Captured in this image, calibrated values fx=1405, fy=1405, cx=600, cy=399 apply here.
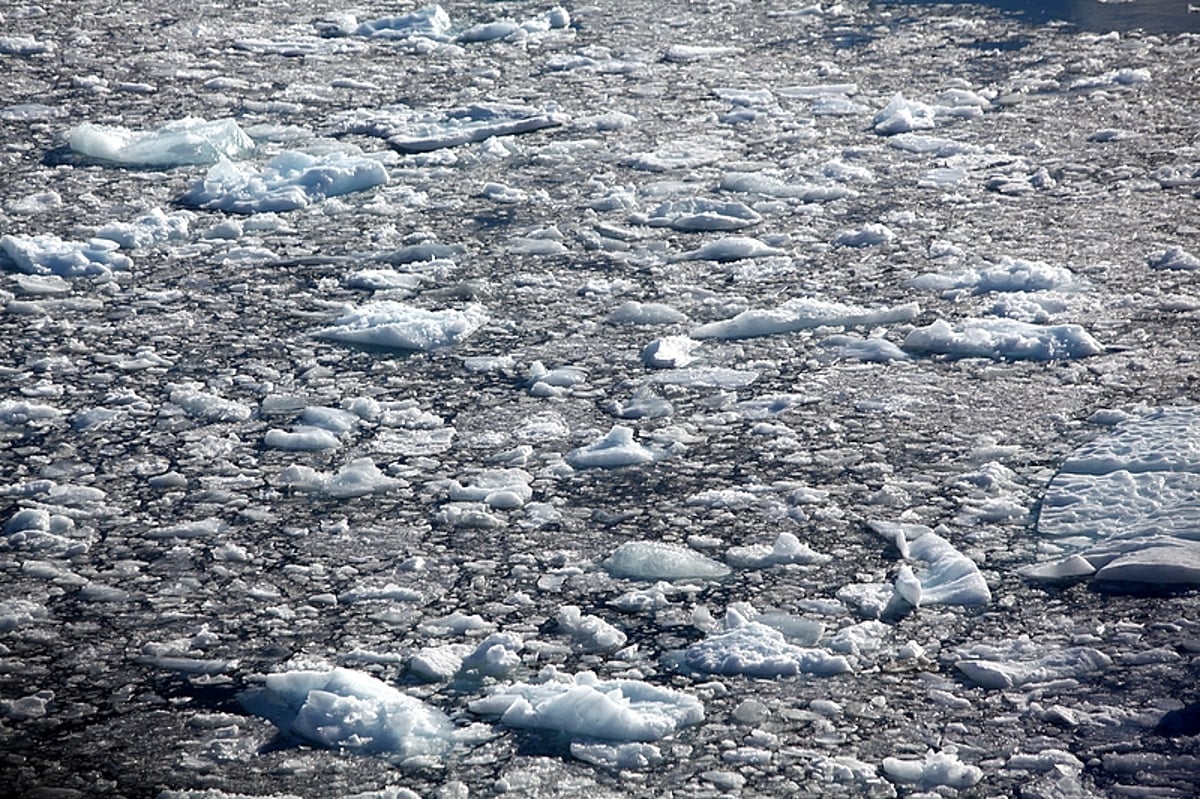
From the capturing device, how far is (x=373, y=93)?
6797 millimetres

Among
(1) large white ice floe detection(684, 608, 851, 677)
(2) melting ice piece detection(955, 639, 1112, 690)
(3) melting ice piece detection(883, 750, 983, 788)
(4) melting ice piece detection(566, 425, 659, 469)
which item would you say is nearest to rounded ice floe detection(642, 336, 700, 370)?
(4) melting ice piece detection(566, 425, 659, 469)

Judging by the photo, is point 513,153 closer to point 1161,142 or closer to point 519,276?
point 519,276

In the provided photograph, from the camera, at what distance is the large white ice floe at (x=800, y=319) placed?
4328 mm

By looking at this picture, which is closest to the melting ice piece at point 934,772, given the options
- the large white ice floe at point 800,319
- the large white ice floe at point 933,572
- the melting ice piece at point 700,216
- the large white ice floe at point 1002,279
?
the large white ice floe at point 933,572

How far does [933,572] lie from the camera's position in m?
3.08

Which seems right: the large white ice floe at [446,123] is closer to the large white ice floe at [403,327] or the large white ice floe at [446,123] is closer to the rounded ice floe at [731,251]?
the rounded ice floe at [731,251]

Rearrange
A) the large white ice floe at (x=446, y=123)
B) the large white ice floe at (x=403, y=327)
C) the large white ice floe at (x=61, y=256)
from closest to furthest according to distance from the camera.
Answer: the large white ice floe at (x=403, y=327) → the large white ice floe at (x=61, y=256) → the large white ice floe at (x=446, y=123)

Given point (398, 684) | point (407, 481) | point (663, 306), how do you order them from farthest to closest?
point (663, 306) < point (407, 481) < point (398, 684)

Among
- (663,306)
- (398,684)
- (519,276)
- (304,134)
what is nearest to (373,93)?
(304,134)

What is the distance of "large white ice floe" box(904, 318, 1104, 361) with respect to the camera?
4102 millimetres

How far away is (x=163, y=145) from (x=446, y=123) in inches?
48.5

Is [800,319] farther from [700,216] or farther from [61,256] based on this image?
[61,256]

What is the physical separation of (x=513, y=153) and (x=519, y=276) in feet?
4.42

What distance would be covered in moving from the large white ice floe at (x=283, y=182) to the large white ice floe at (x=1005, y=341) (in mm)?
2400
